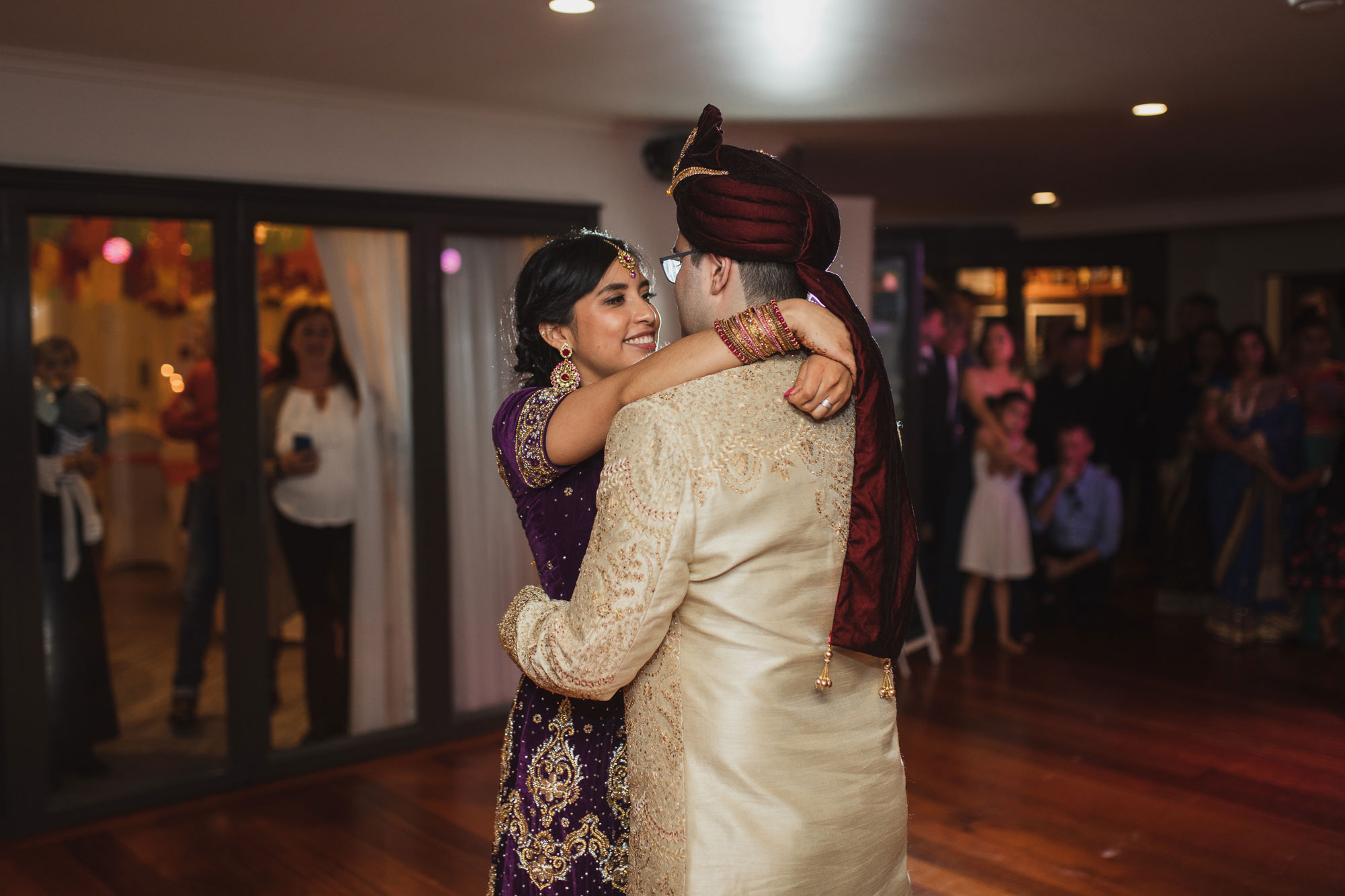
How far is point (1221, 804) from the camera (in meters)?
3.55

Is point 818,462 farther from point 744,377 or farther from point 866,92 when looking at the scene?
point 866,92

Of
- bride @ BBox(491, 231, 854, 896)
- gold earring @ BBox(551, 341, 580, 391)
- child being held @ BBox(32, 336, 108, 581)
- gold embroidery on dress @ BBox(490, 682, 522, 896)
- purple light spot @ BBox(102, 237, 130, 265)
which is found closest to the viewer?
bride @ BBox(491, 231, 854, 896)

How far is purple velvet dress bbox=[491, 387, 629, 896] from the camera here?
5.42 feet

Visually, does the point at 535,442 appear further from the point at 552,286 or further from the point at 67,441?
the point at 67,441

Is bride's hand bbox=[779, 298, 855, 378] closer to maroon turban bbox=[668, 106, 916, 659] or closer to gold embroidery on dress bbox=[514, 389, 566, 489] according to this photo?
maroon turban bbox=[668, 106, 916, 659]

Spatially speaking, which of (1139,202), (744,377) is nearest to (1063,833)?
(744,377)

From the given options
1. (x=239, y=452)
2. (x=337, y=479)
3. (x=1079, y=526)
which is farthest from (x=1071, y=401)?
(x=239, y=452)

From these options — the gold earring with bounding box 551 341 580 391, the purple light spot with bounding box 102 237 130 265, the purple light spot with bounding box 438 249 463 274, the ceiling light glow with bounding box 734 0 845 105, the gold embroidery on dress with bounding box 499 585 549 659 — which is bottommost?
the gold embroidery on dress with bounding box 499 585 549 659

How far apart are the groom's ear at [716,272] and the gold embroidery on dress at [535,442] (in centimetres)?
32

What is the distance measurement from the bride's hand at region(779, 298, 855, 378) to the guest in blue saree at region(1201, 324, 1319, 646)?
4.98 metres

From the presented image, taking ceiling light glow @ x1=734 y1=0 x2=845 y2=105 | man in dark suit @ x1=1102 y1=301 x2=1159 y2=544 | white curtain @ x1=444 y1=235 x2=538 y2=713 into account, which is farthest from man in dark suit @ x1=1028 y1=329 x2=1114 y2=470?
white curtain @ x1=444 y1=235 x2=538 y2=713

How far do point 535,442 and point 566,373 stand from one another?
30 cm

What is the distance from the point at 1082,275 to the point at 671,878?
836 cm

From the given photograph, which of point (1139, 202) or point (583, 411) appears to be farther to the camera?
point (1139, 202)
